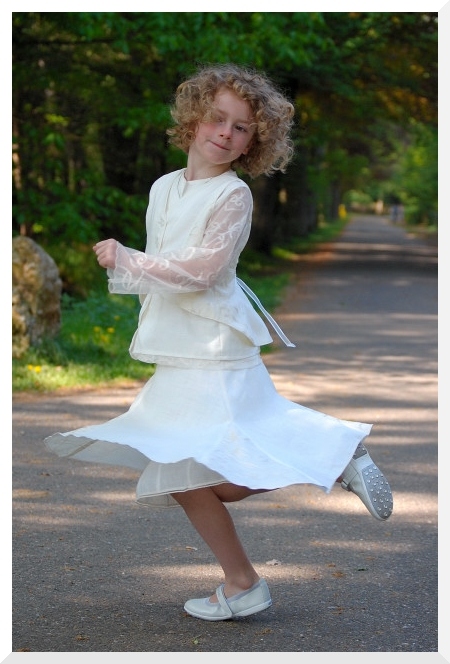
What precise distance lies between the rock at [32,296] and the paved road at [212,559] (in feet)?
3.76

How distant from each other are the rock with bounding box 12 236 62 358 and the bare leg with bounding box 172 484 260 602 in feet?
20.1

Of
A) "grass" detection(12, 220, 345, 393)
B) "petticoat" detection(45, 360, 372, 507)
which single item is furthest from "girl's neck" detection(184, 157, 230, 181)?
"grass" detection(12, 220, 345, 393)

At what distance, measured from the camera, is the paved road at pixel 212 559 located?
11.9ft

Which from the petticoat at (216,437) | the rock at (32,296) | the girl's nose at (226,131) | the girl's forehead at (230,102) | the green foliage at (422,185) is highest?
the green foliage at (422,185)

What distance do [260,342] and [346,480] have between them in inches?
20.4

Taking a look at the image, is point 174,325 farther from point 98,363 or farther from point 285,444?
point 98,363

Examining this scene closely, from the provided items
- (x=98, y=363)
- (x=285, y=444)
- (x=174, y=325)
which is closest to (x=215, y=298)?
(x=174, y=325)

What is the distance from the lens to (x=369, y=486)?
11.4 feet

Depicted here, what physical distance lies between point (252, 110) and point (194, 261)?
0.55 metres

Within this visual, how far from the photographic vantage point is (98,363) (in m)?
9.80

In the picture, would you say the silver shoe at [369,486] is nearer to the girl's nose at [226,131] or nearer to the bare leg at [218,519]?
the bare leg at [218,519]

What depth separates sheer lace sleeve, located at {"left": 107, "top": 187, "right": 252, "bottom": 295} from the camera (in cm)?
335

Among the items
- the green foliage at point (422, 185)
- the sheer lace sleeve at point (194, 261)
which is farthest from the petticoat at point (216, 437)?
the green foliage at point (422, 185)

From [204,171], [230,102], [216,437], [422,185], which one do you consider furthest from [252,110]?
[422,185]
